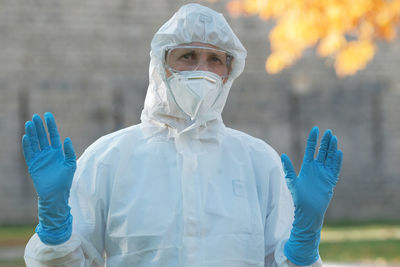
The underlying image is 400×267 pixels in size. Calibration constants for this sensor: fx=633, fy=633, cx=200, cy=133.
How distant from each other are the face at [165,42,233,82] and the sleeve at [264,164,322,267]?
50 centimetres

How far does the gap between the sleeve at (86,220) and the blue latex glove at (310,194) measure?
71cm

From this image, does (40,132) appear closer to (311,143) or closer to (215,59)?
(215,59)

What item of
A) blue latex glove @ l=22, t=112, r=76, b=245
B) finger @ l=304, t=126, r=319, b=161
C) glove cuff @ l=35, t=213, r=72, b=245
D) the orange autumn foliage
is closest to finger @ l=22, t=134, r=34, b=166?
blue latex glove @ l=22, t=112, r=76, b=245

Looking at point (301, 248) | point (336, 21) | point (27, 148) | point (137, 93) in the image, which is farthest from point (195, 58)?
point (137, 93)

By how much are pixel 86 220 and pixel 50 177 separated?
230 millimetres

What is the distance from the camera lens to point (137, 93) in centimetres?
1110

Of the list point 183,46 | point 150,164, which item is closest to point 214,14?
point 183,46

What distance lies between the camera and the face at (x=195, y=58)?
2564 mm

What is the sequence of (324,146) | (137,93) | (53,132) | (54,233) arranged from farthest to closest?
(137,93) → (324,146) → (53,132) → (54,233)

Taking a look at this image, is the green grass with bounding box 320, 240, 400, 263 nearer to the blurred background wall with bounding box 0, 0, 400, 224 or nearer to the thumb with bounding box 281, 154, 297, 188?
the blurred background wall with bounding box 0, 0, 400, 224

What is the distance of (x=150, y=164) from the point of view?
2467 mm

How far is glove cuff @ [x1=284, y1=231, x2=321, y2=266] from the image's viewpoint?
237 centimetres

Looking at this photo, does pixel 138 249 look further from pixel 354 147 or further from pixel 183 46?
pixel 354 147

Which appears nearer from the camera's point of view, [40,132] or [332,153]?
[40,132]
